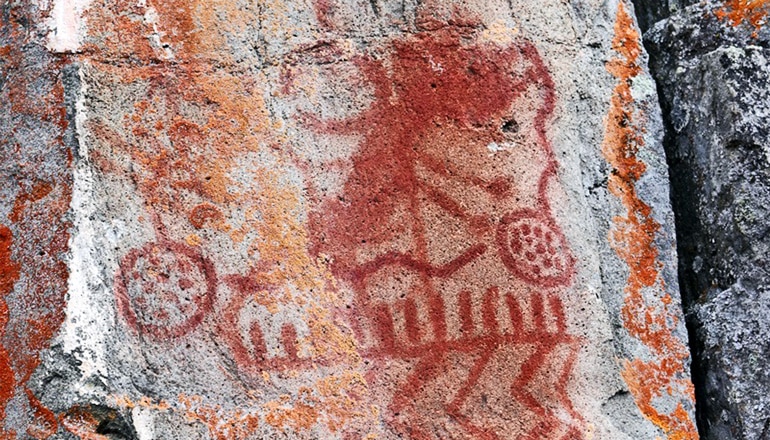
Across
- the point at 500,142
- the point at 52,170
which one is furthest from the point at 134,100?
the point at 500,142

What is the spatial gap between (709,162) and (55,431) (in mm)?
1390

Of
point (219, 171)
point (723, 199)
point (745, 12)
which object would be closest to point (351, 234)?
point (219, 171)

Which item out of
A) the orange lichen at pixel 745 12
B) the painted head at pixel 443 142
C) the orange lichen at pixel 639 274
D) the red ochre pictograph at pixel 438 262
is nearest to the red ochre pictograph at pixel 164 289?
the red ochre pictograph at pixel 438 262

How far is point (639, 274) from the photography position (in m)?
2.09

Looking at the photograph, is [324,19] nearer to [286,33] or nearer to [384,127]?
[286,33]

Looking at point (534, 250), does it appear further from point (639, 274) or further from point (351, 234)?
point (351, 234)

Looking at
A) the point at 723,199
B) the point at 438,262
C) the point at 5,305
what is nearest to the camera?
the point at 5,305

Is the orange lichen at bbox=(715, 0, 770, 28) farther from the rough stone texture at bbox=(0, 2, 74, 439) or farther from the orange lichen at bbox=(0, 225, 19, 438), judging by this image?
the orange lichen at bbox=(0, 225, 19, 438)

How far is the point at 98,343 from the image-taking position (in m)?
1.86

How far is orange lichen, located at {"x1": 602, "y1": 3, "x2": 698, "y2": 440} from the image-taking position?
6.61 feet

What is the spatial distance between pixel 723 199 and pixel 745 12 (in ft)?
1.36

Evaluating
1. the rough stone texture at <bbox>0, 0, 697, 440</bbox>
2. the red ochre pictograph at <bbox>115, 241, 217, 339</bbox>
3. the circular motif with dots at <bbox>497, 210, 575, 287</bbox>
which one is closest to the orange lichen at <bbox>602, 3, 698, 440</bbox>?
the rough stone texture at <bbox>0, 0, 697, 440</bbox>

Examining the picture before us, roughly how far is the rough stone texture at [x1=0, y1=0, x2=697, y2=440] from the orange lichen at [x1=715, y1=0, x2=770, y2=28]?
35 centimetres

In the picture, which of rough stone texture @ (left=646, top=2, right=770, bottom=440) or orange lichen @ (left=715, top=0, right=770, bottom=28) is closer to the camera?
rough stone texture @ (left=646, top=2, right=770, bottom=440)
